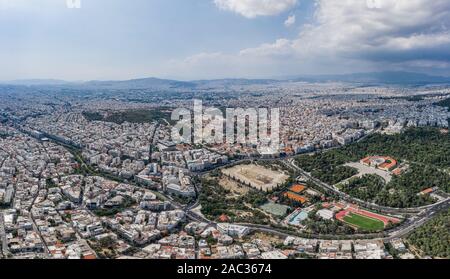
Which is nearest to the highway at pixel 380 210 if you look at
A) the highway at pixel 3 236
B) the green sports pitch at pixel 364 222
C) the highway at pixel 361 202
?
the highway at pixel 361 202

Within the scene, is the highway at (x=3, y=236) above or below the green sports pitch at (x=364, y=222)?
above
